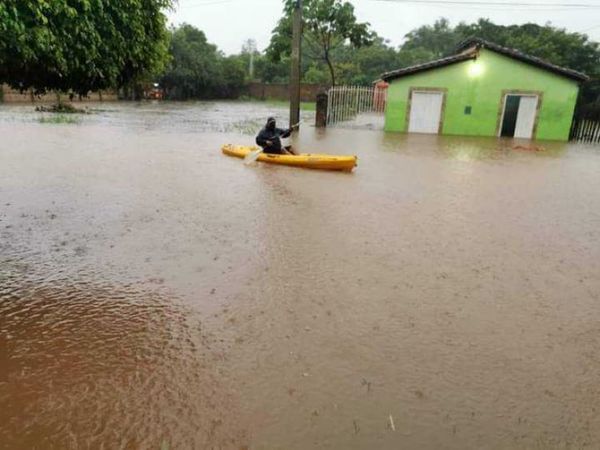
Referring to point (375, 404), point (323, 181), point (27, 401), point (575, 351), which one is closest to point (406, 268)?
point (575, 351)

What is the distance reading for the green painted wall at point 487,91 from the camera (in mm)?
21234

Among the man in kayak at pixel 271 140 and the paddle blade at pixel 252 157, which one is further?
the man in kayak at pixel 271 140

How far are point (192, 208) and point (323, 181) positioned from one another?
349cm

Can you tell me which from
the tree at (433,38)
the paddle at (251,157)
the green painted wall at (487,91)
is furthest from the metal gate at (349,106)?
the tree at (433,38)

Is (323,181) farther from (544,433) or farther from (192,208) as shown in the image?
(544,433)

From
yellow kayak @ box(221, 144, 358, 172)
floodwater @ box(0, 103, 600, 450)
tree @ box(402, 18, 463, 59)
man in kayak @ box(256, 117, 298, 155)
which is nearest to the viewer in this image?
floodwater @ box(0, 103, 600, 450)

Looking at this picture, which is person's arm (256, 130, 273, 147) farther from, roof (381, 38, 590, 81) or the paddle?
roof (381, 38, 590, 81)

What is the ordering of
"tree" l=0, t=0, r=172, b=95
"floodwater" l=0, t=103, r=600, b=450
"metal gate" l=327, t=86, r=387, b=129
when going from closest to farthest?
"floodwater" l=0, t=103, r=600, b=450
"tree" l=0, t=0, r=172, b=95
"metal gate" l=327, t=86, r=387, b=129

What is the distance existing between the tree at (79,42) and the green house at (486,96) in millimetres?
18581

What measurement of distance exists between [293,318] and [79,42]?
10.1 feet

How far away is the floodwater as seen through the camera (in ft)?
10.7

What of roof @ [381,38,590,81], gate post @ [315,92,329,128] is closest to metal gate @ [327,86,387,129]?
gate post @ [315,92,329,128]

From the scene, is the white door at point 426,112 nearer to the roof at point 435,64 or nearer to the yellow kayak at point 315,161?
the roof at point 435,64

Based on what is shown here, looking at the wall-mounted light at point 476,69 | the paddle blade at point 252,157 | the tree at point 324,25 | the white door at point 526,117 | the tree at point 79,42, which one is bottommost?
the paddle blade at point 252,157
